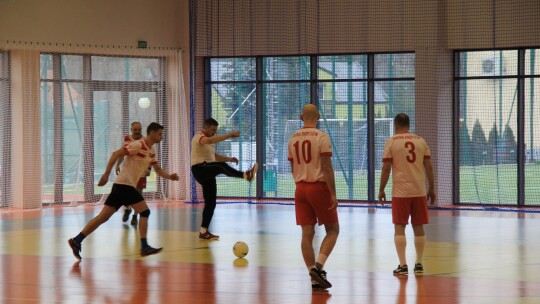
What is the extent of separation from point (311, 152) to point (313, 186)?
0.39 m

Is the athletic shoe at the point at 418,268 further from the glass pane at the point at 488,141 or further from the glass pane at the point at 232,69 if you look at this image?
the glass pane at the point at 232,69

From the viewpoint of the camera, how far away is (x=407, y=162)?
35.7ft

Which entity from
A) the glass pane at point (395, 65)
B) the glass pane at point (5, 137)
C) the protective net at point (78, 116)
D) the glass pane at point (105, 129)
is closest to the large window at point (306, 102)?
the glass pane at point (395, 65)

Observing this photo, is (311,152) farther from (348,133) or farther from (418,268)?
(348,133)

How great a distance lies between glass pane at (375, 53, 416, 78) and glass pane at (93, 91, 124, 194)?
7274 mm

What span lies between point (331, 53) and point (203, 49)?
3677 mm

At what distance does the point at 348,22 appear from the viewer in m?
23.4

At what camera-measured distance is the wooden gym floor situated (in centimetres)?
951

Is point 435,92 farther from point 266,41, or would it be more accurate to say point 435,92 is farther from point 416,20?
point 266,41

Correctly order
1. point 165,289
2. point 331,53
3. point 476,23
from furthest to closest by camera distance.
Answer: point 331,53
point 476,23
point 165,289

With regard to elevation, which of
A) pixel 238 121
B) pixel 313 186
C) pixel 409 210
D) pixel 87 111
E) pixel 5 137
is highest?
pixel 87 111

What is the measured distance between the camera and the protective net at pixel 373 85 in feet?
74.2

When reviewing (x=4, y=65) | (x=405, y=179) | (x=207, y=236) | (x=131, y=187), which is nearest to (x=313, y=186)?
(x=405, y=179)

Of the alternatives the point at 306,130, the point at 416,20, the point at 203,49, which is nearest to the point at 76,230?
the point at 306,130
